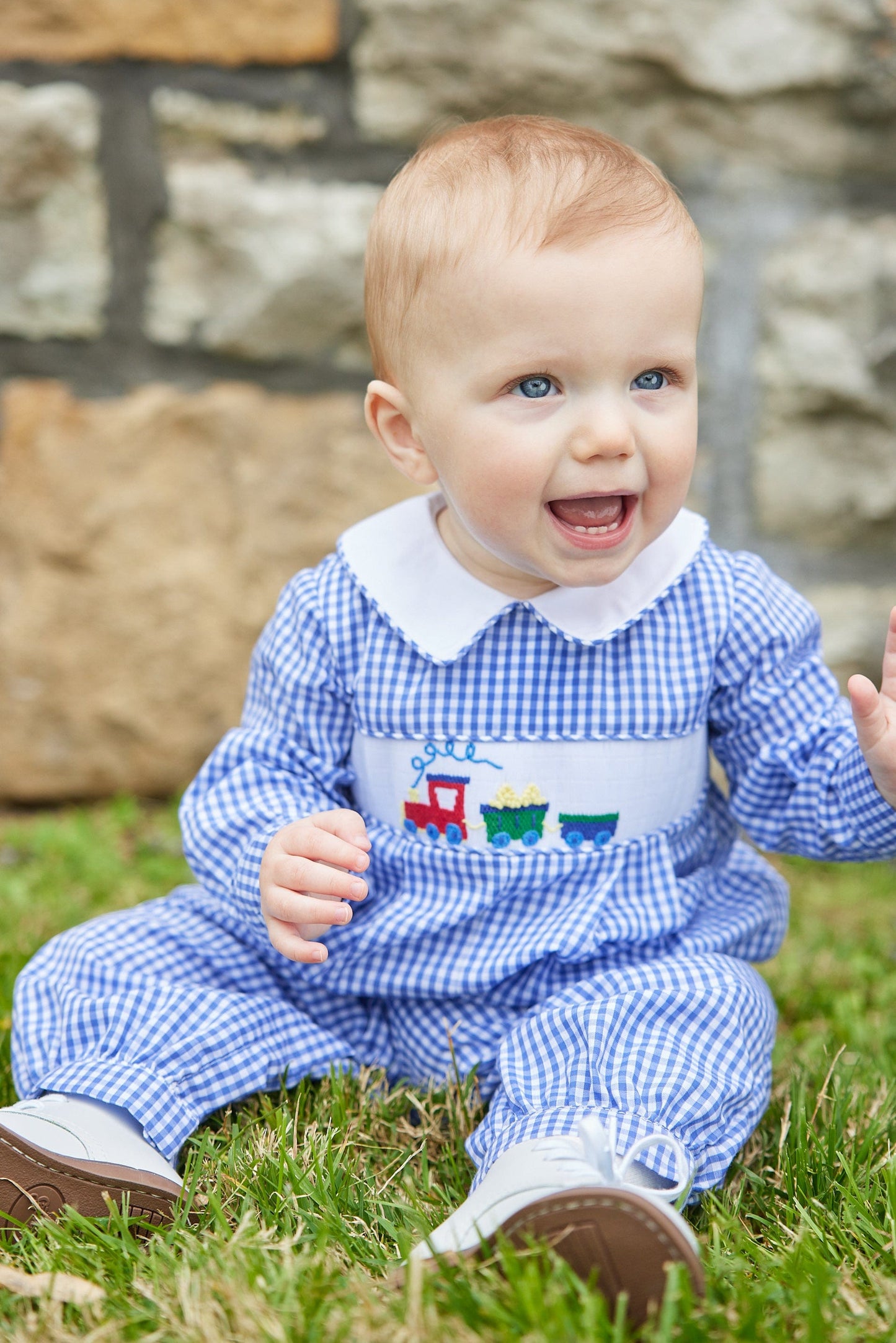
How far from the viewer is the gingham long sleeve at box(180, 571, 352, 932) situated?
1.51 metres

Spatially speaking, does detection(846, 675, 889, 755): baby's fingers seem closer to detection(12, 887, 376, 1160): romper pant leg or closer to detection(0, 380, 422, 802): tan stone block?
detection(12, 887, 376, 1160): romper pant leg

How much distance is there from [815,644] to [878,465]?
A: 87cm

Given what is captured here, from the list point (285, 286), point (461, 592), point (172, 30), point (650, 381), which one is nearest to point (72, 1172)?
point (461, 592)

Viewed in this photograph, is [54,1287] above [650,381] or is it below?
below

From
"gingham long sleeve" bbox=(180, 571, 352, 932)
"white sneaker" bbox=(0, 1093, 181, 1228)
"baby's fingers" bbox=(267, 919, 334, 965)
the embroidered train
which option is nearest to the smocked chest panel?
the embroidered train

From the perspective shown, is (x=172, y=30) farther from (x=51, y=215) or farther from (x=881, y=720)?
(x=881, y=720)

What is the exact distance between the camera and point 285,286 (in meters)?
2.27

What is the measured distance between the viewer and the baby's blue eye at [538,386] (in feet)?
4.38

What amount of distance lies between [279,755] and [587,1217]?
670 millimetres

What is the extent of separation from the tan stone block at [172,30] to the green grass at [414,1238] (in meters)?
1.45

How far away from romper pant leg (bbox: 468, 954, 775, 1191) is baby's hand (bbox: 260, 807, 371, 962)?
235 millimetres

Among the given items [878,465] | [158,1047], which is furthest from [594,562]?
[878,465]

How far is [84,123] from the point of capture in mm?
2207

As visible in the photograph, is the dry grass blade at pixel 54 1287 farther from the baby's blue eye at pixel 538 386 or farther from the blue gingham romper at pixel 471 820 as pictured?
the baby's blue eye at pixel 538 386
